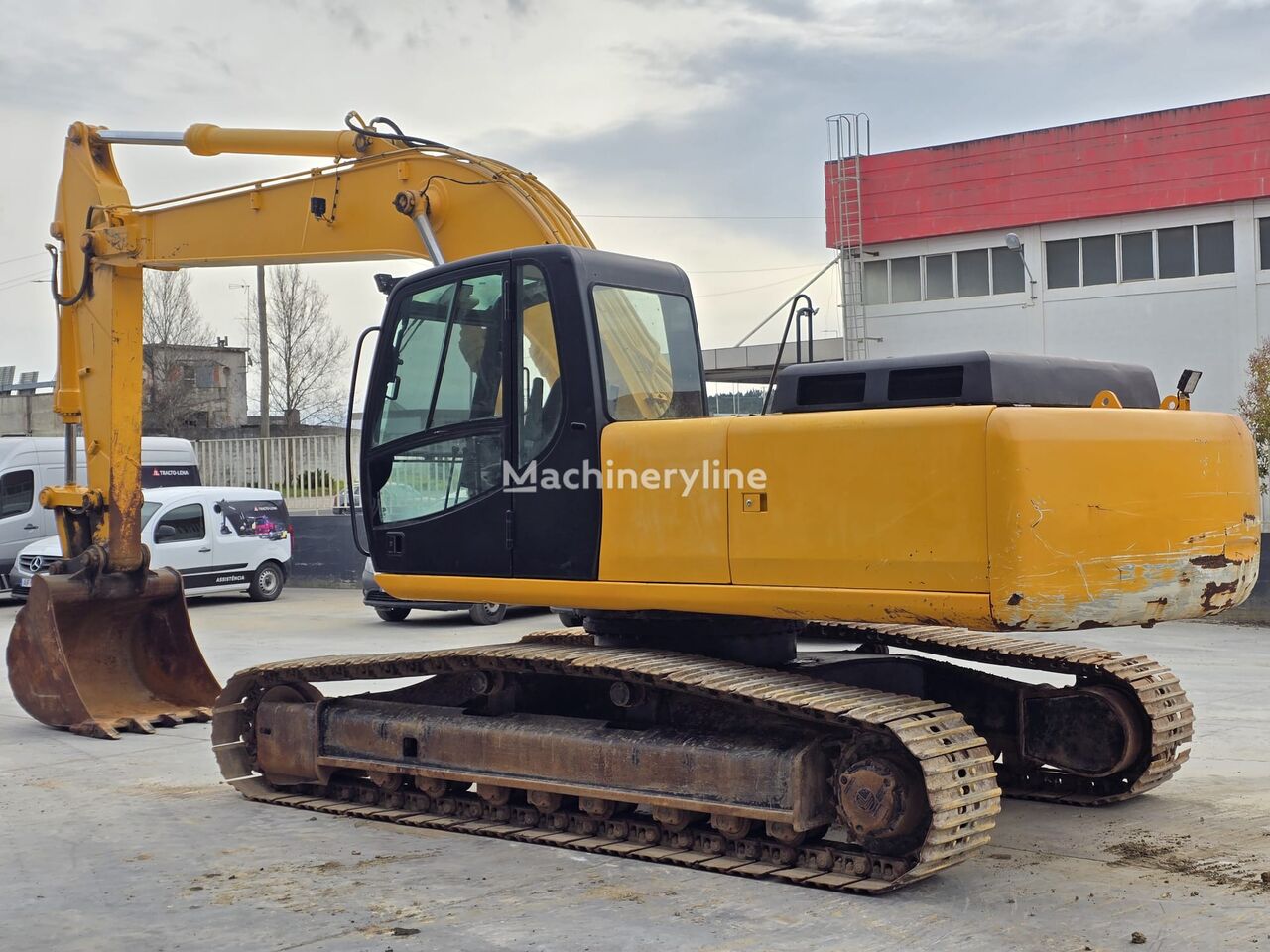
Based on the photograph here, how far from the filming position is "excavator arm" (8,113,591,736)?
31.6ft

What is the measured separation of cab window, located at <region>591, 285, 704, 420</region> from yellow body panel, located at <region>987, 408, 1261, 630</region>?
1996mm

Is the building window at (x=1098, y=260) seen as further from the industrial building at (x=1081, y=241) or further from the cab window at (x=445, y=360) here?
the cab window at (x=445, y=360)

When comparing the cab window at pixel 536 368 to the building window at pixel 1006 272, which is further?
the building window at pixel 1006 272

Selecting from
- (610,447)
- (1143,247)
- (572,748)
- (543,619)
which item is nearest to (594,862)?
(572,748)

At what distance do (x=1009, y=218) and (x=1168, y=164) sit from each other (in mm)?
3145

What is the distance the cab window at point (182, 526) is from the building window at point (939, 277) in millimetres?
15737

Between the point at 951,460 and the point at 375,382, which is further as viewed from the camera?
the point at 375,382

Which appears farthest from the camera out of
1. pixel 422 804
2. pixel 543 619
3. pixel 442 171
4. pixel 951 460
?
pixel 543 619

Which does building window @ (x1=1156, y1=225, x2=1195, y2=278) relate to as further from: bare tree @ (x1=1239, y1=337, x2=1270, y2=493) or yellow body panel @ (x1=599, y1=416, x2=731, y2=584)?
yellow body panel @ (x1=599, y1=416, x2=731, y2=584)

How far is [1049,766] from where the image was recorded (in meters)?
8.14

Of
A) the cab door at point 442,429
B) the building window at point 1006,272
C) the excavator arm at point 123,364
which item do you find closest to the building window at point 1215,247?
the building window at point 1006,272

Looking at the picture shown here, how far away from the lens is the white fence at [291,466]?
29047 mm

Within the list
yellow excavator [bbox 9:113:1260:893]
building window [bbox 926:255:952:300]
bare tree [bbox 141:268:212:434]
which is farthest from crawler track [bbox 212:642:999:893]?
bare tree [bbox 141:268:212:434]

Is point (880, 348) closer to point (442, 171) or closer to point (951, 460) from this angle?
point (442, 171)
